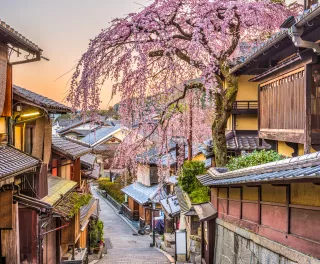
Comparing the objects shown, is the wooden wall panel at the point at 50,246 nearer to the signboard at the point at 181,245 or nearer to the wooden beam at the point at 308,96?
the signboard at the point at 181,245

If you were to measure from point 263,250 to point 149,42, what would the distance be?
286 inches

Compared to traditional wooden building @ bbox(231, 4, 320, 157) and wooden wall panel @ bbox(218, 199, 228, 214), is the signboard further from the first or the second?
traditional wooden building @ bbox(231, 4, 320, 157)

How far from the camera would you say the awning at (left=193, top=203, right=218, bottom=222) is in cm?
1465

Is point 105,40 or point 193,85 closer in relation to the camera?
point 105,40

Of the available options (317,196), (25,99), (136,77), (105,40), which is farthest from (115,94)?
(317,196)

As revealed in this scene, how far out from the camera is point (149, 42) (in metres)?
12.6

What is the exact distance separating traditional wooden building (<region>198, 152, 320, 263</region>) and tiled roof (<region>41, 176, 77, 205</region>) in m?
5.47

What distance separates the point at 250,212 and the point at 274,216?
75.4 inches

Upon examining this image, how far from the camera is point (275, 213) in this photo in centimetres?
833

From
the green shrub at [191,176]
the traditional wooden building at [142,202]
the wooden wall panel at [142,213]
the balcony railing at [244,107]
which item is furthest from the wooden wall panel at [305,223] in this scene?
the wooden wall panel at [142,213]

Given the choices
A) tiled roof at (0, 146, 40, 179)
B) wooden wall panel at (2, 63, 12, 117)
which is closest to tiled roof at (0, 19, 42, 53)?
wooden wall panel at (2, 63, 12, 117)

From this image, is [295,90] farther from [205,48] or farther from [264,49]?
[205,48]

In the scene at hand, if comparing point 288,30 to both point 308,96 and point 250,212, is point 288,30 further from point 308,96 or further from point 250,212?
point 250,212

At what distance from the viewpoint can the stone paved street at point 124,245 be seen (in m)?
22.5
